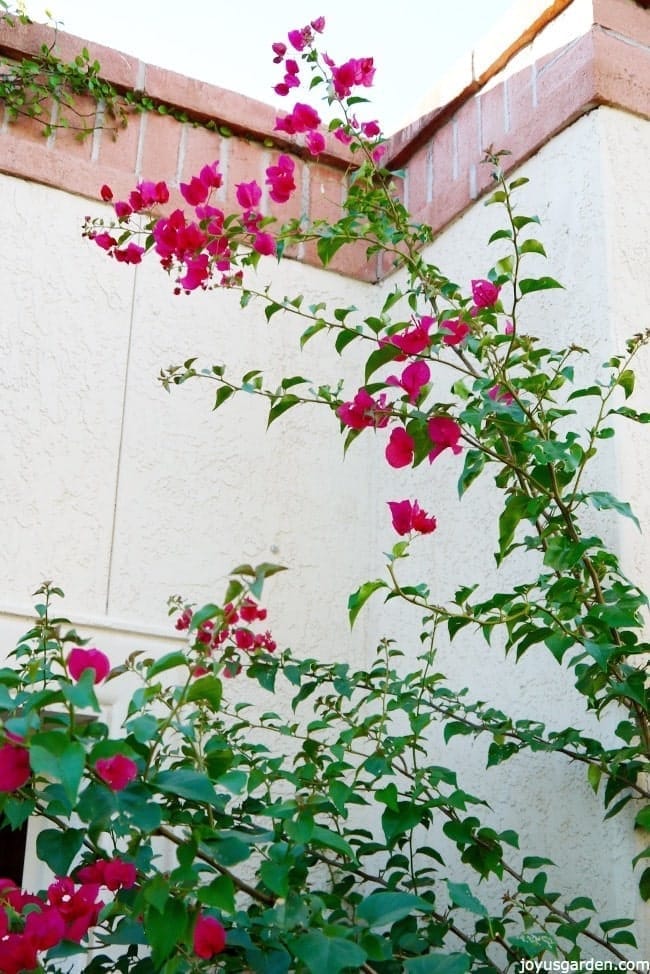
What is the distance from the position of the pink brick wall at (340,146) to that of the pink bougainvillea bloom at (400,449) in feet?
4.16

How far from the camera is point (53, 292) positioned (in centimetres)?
308

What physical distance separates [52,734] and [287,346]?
221 cm

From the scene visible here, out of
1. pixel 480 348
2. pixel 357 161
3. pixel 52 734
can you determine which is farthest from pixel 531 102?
pixel 52 734

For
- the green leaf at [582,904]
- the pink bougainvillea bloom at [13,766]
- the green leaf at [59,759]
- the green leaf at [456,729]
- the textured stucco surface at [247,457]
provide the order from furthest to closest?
the textured stucco surface at [247,457] → the green leaf at [456,729] → the green leaf at [582,904] → the pink bougainvillea bloom at [13,766] → the green leaf at [59,759]

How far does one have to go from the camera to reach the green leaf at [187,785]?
4.49 feet

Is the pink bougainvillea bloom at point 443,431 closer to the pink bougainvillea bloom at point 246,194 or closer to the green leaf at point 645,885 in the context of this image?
the pink bougainvillea bloom at point 246,194

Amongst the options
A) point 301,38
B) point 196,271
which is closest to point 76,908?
point 196,271

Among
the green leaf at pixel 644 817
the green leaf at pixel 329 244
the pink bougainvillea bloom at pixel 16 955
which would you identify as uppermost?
the green leaf at pixel 329 244

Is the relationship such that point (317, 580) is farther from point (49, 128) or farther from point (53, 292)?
point (49, 128)

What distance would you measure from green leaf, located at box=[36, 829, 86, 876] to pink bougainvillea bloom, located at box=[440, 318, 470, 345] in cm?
102

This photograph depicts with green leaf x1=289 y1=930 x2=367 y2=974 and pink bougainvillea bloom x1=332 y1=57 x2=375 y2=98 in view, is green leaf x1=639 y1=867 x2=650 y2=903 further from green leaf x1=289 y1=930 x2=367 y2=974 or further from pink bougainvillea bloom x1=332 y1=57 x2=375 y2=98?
pink bougainvillea bloom x1=332 y1=57 x2=375 y2=98

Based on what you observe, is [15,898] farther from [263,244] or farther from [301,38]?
[301,38]

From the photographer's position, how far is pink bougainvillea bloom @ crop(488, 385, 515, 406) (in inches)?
84.3

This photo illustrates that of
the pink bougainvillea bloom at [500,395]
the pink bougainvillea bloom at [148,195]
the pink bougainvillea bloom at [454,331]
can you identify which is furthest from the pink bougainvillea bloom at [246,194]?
the pink bougainvillea bloom at [500,395]
